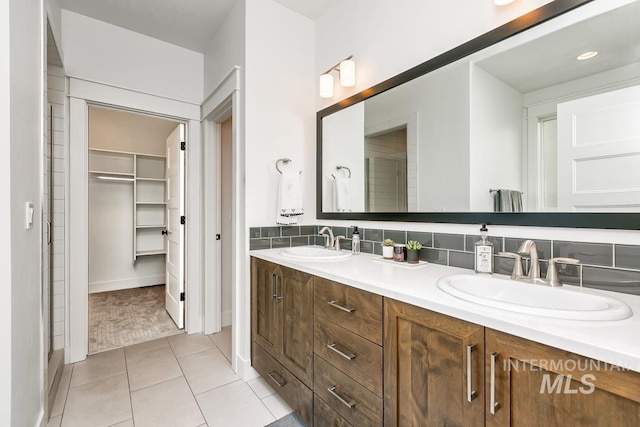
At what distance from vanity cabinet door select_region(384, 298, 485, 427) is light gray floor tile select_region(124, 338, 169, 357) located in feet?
7.33

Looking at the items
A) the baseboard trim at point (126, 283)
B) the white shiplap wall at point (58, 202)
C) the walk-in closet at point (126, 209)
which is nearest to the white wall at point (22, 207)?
the white shiplap wall at point (58, 202)

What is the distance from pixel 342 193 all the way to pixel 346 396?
133 centimetres

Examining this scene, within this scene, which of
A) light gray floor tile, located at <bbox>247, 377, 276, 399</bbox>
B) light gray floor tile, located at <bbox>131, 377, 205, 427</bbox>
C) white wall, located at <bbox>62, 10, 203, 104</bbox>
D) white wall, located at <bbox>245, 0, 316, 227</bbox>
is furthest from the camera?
white wall, located at <bbox>62, 10, 203, 104</bbox>

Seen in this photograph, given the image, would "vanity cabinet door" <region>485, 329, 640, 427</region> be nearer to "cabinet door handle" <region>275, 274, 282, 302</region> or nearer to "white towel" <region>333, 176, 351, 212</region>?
"cabinet door handle" <region>275, 274, 282, 302</region>

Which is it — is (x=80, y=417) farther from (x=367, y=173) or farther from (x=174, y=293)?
(x=367, y=173)

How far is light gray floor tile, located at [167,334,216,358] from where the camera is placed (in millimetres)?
2445

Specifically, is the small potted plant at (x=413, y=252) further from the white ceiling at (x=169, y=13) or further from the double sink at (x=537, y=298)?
the white ceiling at (x=169, y=13)

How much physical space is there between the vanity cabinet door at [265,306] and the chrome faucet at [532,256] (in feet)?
4.04

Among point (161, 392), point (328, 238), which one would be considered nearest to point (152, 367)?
point (161, 392)

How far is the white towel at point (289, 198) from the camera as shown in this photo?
2.17 meters

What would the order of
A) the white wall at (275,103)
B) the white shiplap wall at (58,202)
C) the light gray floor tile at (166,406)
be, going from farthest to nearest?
1. the white shiplap wall at (58,202)
2. the white wall at (275,103)
3. the light gray floor tile at (166,406)

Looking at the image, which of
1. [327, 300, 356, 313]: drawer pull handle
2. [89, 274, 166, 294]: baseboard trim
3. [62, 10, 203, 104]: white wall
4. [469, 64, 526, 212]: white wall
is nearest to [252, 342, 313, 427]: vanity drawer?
[327, 300, 356, 313]: drawer pull handle

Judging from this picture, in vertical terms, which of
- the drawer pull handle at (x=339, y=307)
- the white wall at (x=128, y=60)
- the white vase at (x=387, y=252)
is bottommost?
the drawer pull handle at (x=339, y=307)

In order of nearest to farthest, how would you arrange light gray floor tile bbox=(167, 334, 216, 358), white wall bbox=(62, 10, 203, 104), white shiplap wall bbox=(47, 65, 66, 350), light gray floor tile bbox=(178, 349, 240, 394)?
light gray floor tile bbox=(178, 349, 240, 394) → white shiplap wall bbox=(47, 65, 66, 350) → white wall bbox=(62, 10, 203, 104) → light gray floor tile bbox=(167, 334, 216, 358)
